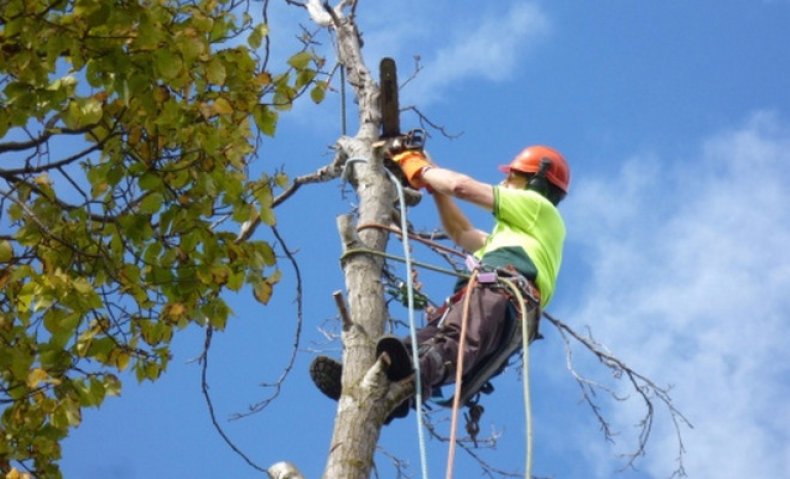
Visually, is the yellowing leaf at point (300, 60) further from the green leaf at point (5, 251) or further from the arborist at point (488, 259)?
the green leaf at point (5, 251)

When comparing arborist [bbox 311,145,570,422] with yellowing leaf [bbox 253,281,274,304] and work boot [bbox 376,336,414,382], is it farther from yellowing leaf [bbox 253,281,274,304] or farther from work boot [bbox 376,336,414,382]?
yellowing leaf [bbox 253,281,274,304]

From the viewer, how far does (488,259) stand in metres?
6.45

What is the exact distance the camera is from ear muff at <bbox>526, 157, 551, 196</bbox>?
22.9ft

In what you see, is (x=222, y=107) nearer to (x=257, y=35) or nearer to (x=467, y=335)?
(x=257, y=35)

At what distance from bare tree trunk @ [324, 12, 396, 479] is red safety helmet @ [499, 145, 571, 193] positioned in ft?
2.28

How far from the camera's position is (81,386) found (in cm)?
528

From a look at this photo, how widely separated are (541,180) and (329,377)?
5.61 ft

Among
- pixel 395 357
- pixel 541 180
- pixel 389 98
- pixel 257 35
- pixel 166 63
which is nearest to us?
pixel 166 63

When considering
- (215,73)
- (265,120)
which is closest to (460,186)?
(265,120)

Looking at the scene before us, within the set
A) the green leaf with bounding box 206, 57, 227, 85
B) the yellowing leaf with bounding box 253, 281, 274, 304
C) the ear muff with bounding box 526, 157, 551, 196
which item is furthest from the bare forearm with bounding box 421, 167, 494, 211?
the green leaf with bounding box 206, 57, 227, 85

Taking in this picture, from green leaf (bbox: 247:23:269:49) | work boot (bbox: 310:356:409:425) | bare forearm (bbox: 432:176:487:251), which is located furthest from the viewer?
bare forearm (bbox: 432:176:487:251)

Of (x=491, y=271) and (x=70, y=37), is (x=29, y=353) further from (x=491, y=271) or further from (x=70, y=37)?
(x=491, y=271)

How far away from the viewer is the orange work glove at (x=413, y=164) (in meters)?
6.45

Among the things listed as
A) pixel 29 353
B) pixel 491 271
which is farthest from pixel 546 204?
pixel 29 353
